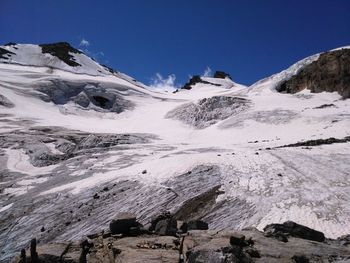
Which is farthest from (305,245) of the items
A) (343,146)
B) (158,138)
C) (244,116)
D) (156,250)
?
(244,116)

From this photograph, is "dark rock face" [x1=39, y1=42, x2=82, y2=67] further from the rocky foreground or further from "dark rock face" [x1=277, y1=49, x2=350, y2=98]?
the rocky foreground

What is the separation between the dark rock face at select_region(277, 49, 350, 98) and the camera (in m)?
65.1

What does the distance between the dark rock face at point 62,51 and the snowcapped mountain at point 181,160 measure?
4109 centimetres

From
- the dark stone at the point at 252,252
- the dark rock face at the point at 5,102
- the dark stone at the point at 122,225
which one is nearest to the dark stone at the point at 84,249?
the dark stone at the point at 122,225

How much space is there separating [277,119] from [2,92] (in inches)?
1626

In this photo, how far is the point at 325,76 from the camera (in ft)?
225

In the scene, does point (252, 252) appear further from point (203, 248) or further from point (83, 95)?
point (83, 95)

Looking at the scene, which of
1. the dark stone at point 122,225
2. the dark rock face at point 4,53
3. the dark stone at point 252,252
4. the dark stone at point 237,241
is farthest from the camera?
the dark rock face at point 4,53

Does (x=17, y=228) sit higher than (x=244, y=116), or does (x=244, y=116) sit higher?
(x=244, y=116)

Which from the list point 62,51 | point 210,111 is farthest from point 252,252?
point 62,51

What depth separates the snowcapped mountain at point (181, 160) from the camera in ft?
80.0

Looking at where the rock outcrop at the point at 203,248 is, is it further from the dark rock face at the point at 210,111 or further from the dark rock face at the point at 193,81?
the dark rock face at the point at 193,81

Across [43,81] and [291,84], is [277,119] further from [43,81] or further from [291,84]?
[43,81]

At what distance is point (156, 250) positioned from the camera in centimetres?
1602
